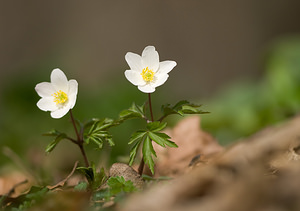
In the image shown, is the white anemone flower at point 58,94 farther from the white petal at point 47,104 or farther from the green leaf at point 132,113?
the green leaf at point 132,113

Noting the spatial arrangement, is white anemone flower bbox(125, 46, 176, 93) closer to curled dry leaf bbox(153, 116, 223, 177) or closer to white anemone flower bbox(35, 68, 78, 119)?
white anemone flower bbox(35, 68, 78, 119)

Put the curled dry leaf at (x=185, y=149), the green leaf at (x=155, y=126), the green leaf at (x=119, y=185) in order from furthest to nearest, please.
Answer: the curled dry leaf at (x=185, y=149), the green leaf at (x=155, y=126), the green leaf at (x=119, y=185)

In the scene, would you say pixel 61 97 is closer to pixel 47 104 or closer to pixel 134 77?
pixel 47 104

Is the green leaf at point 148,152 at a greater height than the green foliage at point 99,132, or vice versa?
the green foliage at point 99,132

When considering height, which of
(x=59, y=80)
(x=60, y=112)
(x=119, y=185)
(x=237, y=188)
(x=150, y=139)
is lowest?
(x=237, y=188)

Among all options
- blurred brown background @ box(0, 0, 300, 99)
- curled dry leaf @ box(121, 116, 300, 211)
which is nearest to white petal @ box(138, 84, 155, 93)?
curled dry leaf @ box(121, 116, 300, 211)

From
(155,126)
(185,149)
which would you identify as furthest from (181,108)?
(185,149)

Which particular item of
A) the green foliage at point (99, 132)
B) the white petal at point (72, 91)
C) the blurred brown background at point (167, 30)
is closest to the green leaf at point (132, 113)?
the green foliage at point (99, 132)

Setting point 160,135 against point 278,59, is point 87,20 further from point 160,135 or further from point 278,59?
point 160,135
